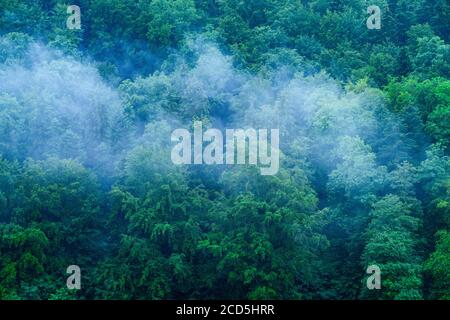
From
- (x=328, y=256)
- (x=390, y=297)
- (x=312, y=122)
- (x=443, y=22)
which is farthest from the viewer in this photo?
(x=443, y=22)

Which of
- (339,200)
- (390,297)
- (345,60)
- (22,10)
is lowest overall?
(390,297)

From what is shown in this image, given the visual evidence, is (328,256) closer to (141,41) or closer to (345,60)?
(345,60)

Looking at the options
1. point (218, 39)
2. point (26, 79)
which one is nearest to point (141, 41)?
point (218, 39)

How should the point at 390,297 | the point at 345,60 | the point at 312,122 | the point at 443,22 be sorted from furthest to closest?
the point at 443,22, the point at 345,60, the point at 312,122, the point at 390,297

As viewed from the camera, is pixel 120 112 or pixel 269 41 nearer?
pixel 120 112

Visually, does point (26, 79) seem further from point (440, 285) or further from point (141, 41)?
Answer: point (440, 285)

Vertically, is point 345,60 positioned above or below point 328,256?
above

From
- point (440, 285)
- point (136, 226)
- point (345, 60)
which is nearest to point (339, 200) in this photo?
point (440, 285)
